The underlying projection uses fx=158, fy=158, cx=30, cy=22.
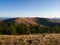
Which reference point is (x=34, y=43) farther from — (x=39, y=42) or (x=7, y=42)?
(x=7, y=42)

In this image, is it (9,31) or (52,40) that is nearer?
(52,40)

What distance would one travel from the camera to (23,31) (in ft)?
248

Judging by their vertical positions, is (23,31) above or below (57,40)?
below

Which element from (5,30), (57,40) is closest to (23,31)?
(5,30)

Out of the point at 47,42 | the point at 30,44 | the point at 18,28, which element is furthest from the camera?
the point at 18,28

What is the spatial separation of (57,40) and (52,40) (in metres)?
0.49

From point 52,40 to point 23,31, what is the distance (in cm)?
6117

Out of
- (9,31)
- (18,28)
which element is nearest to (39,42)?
(9,31)

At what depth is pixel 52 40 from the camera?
14.7 meters

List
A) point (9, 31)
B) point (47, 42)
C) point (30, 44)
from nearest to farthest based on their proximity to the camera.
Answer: point (30, 44) → point (47, 42) → point (9, 31)

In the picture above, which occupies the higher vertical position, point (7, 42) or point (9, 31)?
point (7, 42)

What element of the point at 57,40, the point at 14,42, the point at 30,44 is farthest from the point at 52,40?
the point at 14,42

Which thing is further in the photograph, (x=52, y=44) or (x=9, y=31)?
(x=9, y=31)

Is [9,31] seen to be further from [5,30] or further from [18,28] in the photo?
[18,28]
